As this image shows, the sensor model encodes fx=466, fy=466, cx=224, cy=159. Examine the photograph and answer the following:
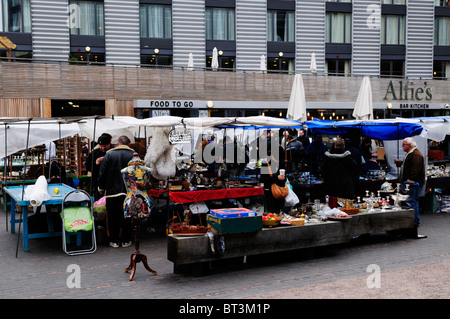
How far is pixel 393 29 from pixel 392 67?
100 inches

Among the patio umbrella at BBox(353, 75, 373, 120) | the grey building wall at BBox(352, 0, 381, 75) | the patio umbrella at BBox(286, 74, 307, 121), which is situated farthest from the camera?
the grey building wall at BBox(352, 0, 381, 75)

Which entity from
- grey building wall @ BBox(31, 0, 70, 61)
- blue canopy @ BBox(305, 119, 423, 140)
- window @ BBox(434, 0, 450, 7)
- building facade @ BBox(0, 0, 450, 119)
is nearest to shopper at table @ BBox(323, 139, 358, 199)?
blue canopy @ BBox(305, 119, 423, 140)

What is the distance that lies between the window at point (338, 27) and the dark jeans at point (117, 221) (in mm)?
23560

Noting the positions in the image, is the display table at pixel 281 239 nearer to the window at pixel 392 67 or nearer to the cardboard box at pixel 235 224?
the cardboard box at pixel 235 224

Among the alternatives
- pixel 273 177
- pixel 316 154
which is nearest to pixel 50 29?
pixel 316 154

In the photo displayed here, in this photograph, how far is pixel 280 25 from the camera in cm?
2902

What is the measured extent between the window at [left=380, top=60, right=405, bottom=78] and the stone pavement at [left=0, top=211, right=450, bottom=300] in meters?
23.1

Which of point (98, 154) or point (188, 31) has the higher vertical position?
point (188, 31)

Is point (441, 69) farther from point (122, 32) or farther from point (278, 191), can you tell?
point (278, 191)

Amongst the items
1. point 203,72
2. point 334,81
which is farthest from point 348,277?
point 334,81

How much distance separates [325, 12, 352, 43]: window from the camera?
2991 centimetres

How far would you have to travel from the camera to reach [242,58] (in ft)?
92.6

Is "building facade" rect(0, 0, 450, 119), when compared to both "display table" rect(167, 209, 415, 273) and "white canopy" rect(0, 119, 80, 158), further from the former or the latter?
"display table" rect(167, 209, 415, 273)

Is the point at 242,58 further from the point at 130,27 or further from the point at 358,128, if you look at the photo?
the point at 358,128
